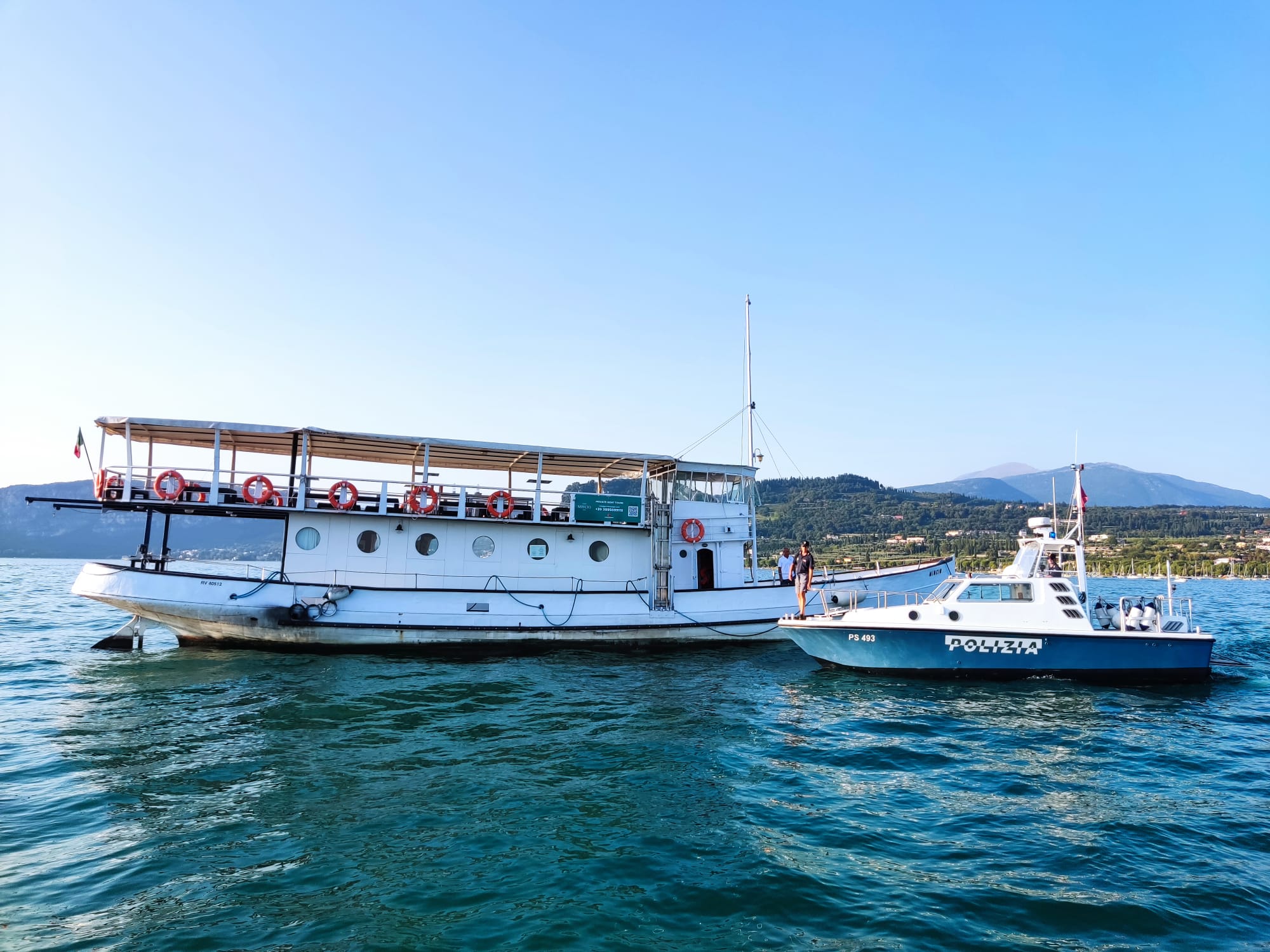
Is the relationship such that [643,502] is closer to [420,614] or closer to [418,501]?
[418,501]

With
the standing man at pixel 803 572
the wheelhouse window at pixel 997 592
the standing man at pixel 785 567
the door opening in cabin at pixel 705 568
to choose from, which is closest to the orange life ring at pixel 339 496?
the door opening in cabin at pixel 705 568

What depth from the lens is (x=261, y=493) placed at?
18016 millimetres

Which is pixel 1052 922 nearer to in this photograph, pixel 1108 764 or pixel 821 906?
pixel 821 906

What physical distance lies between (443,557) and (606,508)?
15.7 ft

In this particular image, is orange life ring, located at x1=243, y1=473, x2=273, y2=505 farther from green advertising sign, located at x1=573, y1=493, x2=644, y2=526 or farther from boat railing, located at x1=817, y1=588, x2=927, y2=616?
boat railing, located at x1=817, y1=588, x2=927, y2=616

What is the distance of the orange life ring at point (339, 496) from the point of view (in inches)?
731

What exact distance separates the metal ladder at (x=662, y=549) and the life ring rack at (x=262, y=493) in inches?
409

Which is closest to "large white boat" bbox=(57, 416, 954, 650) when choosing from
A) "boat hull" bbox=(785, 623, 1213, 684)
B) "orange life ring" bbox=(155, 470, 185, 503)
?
"orange life ring" bbox=(155, 470, 185, 503)

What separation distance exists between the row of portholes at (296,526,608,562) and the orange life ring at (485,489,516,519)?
811mm

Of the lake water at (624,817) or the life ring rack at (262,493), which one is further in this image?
the life ring rack at (262,493)

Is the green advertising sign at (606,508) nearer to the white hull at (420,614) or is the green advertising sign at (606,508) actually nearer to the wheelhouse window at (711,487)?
the wheelhouse window at (711,487)

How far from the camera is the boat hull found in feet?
48.8

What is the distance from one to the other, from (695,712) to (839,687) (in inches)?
165

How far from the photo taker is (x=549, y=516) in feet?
66.2
